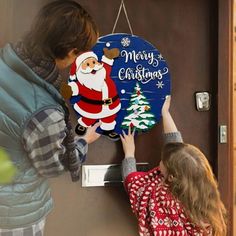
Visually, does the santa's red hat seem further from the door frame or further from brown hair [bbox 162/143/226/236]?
the door frame

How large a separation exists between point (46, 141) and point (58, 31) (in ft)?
1.34

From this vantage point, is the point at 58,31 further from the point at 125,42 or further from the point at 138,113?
the point at 138,113

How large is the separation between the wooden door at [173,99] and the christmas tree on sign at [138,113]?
57 millimetres

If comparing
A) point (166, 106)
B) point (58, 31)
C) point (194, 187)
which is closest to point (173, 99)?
point (166, 106)

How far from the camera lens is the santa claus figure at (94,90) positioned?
65.0 inches

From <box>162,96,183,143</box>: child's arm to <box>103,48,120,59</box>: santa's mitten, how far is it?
297 mm

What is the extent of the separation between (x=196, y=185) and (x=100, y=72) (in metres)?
0.60

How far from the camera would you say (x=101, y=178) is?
1733mm

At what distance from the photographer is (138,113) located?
5.68 ft

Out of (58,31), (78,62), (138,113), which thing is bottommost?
(138,113)

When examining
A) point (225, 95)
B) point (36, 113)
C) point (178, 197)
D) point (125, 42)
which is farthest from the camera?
point (225, 95)

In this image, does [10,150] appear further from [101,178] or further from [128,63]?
[128,63]

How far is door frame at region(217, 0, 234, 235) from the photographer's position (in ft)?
6.01

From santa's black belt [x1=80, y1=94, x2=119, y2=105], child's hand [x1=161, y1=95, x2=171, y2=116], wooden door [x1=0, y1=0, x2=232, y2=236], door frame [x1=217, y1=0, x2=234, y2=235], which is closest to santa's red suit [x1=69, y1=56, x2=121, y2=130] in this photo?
santa's black belt [x1=80, y1=94, x2=119, y2=105]
